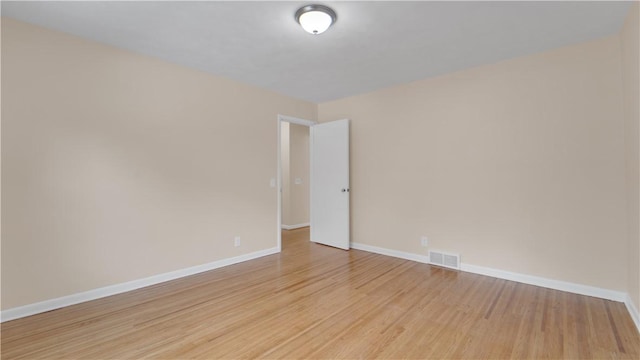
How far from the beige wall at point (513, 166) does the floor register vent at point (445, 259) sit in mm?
79

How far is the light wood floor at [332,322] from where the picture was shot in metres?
1.83

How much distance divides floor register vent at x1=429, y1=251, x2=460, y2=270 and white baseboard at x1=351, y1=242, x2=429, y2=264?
0.29ft

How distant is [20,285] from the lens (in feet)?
7.44

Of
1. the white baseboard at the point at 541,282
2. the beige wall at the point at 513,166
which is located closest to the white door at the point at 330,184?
the beige wall at the point at 513,166

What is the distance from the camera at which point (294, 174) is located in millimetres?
6438

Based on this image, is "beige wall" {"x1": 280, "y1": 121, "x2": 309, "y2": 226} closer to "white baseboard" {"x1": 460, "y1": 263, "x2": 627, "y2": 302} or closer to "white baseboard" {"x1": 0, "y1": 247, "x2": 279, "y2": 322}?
"white baseboard" {"x1": 0, "y1": 247, "x2": 279, "y2": 322}

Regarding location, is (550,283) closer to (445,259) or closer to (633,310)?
(633,310)

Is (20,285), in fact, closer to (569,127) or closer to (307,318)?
(307,318)

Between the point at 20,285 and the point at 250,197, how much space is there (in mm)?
2271

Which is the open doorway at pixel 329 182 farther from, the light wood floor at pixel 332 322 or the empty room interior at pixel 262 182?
the light wood floor at pixel 332 322

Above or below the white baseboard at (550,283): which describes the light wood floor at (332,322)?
below

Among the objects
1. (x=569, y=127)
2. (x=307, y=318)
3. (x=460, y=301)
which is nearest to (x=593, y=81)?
(x=569, y=127)

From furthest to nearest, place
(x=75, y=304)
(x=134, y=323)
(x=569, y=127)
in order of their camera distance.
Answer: (x=569, y=127) < (x=75, y=304) < (x=134, y=323)

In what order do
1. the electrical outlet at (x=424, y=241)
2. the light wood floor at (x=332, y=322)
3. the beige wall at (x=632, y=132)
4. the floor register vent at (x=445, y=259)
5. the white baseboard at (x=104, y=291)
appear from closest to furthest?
the light wood floor at (x=332, y=322) → the beige wall at (x=632, y=132) → the white baseboard at (x=104, y=291) → the floor register vent at (x=445, y=259) → the electrical outlet at (x=424, y=241)
